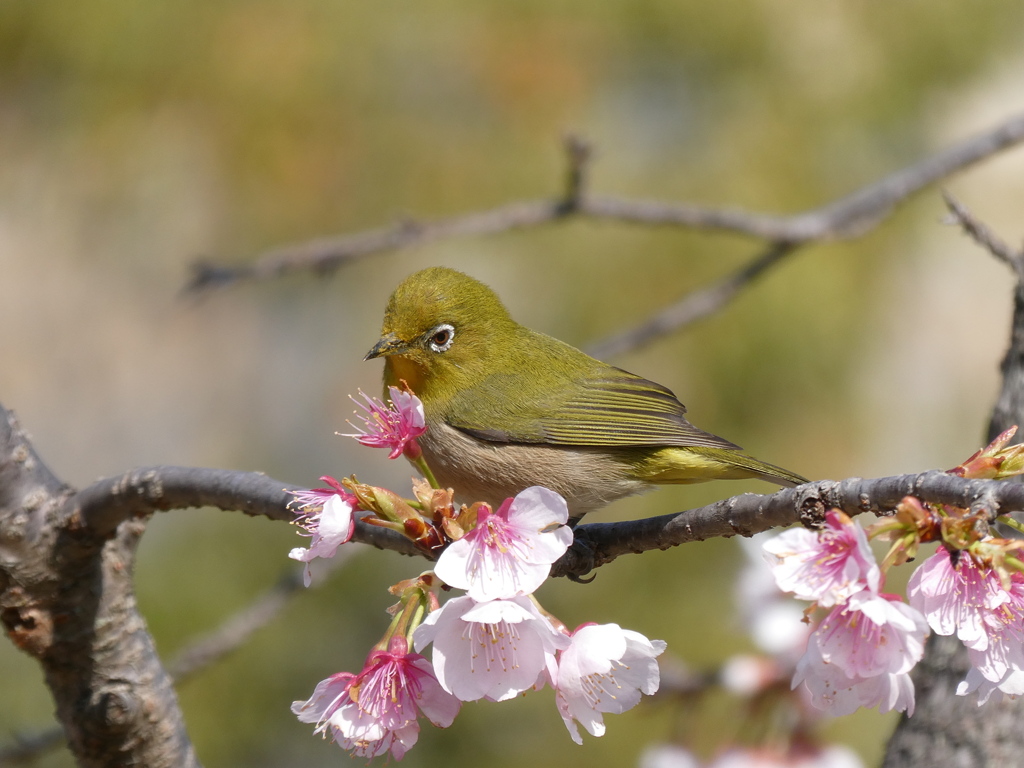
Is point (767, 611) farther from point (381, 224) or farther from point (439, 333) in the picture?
point (381, 224)

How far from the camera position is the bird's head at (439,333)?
127 inches

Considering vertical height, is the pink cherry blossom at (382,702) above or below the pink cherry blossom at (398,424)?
below

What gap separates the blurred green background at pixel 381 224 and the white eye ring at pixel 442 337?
275 cm

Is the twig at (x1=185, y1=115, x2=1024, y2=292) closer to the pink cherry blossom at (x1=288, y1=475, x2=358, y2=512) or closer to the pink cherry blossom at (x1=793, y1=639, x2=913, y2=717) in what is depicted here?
the pink cherry blossom at (x1=288, y1=475, x2=358, y2=512)

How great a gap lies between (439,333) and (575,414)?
1.73ft

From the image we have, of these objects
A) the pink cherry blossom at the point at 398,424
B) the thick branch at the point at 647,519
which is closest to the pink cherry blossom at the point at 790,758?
the thick branch at the point at 647,519

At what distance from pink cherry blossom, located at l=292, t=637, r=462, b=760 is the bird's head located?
4.82 ft

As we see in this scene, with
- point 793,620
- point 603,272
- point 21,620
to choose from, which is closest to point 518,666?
point 21,620

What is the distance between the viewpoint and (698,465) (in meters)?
3.07

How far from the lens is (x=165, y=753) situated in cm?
229

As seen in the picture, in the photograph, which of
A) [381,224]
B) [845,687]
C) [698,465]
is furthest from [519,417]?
[381,224]

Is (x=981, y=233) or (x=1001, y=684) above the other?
(x=981, y=233)

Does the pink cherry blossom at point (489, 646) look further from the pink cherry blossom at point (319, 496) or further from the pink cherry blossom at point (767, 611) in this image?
the pink cherry blossom at point (767, 611)

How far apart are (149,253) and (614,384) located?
4.14 metres
